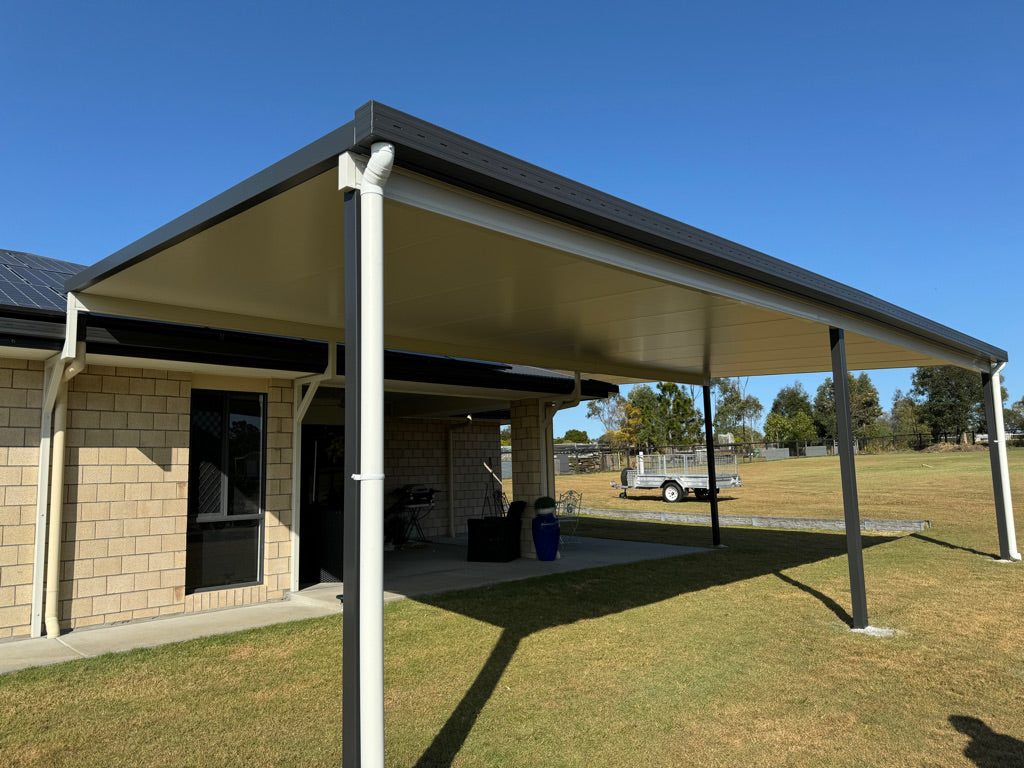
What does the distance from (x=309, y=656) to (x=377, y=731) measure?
287 centimetres

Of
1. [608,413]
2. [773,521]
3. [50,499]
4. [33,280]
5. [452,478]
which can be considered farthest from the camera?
[608,413]

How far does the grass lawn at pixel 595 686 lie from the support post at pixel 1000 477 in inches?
61.9

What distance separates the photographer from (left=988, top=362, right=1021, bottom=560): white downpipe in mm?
9242

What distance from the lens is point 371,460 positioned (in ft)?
8.92

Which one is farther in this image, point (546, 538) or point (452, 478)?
point (452, 478)

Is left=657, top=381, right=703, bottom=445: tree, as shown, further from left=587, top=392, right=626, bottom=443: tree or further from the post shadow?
the post shadow

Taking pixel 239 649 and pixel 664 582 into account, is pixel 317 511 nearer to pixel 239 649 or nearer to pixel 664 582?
pixel 239 649

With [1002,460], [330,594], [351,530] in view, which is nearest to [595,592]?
[330,594]

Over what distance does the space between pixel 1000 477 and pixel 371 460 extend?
10.1 metres

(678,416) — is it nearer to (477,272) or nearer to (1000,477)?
(1000,477)

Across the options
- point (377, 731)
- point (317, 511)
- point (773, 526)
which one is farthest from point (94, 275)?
point (773, 526)

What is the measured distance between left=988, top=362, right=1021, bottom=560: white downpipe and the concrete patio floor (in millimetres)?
4259

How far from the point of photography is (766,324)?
6684mm

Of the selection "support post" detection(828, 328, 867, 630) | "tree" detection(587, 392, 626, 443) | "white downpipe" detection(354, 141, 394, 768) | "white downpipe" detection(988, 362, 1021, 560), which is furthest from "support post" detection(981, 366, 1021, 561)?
"tree" detection(587, 392, 626, 443)
